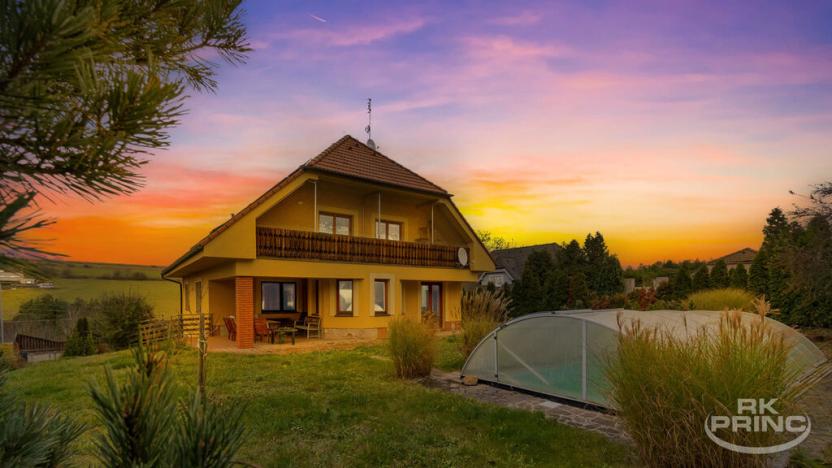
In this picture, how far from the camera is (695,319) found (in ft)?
27.7

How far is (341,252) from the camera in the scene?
17359mm

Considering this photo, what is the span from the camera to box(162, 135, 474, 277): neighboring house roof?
51.2 ft

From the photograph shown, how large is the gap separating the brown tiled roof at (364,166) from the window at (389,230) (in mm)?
2280

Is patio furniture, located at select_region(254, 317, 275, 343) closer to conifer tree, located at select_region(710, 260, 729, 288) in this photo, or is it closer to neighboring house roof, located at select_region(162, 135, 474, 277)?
neighboring house roof, located at select_region(162, 135, 474, 277)

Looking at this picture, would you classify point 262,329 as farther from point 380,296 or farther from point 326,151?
point 326,151

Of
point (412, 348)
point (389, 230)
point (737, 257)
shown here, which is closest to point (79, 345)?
point (389, 230)

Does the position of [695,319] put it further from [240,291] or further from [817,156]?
[240,291]

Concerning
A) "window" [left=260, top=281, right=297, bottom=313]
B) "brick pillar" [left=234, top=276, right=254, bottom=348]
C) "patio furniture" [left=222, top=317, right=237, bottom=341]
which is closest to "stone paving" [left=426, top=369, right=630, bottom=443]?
"brick pillar" [left=234, top=276, right=254, bottom=348]

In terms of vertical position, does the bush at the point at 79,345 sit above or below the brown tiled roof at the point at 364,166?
below

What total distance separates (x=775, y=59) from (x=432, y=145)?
33.2 ft

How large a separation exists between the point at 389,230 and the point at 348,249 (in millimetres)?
3556

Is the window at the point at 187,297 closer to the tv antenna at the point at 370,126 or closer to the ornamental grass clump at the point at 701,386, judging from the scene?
the tv antenna at the point at 370,126

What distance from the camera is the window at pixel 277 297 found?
62.7ft

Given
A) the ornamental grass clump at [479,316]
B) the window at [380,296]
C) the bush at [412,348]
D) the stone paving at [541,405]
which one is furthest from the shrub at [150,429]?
the window at [380,296]
